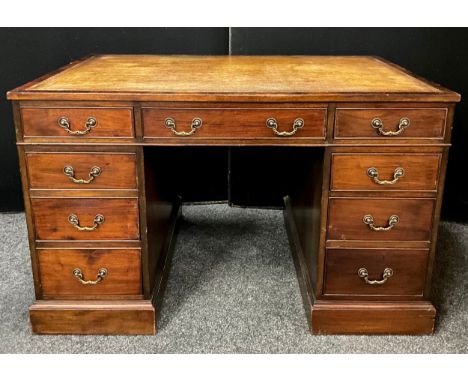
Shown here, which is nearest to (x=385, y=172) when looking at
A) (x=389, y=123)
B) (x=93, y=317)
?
(x=389, y=123)

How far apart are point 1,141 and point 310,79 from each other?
1.54 m

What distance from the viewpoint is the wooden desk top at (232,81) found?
1628 millimetres

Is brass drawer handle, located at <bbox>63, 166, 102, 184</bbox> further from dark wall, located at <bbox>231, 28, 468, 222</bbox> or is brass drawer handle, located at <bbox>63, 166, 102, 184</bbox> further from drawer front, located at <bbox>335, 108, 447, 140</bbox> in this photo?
dark wall, located at <bbox>231, 28, 468, 222</bbox>

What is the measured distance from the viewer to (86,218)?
175cm

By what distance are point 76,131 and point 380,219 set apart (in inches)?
35.8

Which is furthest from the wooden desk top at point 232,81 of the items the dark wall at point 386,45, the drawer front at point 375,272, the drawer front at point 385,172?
the drawer front at point 375,272

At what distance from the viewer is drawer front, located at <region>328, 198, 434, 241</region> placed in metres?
1.73

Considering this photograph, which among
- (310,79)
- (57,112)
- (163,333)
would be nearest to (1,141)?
(57,112)

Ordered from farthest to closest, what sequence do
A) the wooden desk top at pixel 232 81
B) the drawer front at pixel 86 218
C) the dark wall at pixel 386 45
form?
the dark wall at pixel 386 45
the drawer front at pixel 86 218
the wooden desk top at pixel 232 81

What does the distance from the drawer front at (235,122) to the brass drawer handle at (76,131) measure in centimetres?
14

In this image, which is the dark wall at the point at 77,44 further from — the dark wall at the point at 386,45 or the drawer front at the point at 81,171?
the drawer front at the point at 81,171

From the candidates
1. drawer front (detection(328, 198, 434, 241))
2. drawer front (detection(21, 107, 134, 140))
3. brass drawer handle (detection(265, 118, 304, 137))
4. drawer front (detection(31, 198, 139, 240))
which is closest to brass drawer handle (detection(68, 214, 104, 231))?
drawer front (detection(31, 198, 139, 240))

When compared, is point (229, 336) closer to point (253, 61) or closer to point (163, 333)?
point (163, 333)

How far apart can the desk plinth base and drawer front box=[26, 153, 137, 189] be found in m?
0.37
